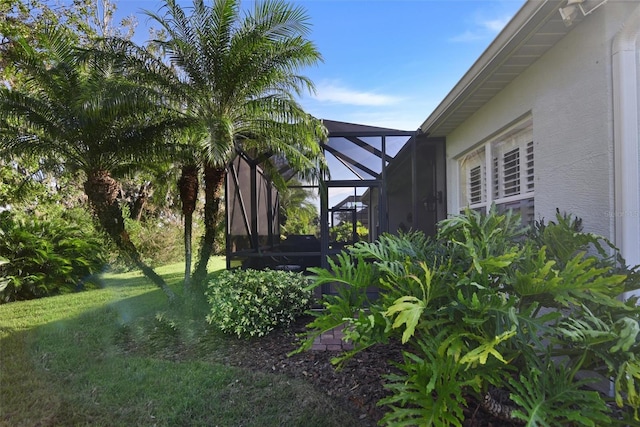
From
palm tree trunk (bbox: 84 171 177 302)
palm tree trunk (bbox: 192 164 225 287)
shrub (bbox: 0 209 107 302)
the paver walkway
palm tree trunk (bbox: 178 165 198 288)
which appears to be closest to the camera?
the paver walkway

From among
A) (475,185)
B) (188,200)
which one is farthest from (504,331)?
(188,200)

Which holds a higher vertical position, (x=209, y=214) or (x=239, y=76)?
(x=239, y=76)

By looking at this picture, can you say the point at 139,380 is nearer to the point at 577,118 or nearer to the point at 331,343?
the point at 331,343

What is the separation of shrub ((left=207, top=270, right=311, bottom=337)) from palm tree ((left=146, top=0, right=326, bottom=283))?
1.66 m

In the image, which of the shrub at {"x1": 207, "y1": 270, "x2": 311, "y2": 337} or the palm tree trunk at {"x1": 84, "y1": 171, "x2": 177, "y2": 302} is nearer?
the shrub at {"x1": 207, "y1": 270, "x2": 311, "y2": 337}

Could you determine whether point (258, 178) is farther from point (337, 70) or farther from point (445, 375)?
point (445, 375)

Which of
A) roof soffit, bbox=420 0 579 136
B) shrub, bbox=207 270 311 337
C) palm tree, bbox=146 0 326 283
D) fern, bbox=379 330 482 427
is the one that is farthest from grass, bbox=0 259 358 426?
roof soffit, bbox=420 0 579 136

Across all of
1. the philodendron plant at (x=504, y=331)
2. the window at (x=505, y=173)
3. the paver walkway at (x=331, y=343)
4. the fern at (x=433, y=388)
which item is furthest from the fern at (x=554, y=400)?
the window at (x=505, y=173)

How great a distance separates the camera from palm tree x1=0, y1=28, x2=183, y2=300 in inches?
214

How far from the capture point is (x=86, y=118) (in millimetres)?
5379

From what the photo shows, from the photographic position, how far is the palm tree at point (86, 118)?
214 inches

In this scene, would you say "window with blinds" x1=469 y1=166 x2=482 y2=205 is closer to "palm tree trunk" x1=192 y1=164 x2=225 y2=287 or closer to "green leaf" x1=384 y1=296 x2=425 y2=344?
"green leaf" x1=384 y1=296 x2=425 y2=344

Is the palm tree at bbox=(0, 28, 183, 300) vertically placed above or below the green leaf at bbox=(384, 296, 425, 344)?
above

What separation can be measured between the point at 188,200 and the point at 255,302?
2.88 m
